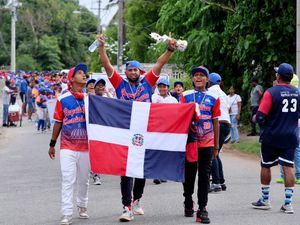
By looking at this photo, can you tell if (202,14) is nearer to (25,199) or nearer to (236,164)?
(236,164)

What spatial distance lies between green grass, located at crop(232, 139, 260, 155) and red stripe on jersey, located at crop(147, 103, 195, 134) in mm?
9843

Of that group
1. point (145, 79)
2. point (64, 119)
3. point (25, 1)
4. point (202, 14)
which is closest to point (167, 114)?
point (145, 79)

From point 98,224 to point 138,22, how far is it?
136 feet

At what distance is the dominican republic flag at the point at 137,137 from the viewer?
30.1 ft

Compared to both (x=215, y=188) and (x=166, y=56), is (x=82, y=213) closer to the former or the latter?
(x=166, y=56)

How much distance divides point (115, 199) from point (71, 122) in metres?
2.36

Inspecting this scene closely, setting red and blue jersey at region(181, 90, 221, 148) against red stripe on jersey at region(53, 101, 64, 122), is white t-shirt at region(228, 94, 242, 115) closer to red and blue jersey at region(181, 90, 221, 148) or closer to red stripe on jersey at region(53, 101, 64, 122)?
red and blue jersey at region(181, 90, 221, 148)

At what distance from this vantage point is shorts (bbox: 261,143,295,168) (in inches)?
392

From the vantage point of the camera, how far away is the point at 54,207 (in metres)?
10.5

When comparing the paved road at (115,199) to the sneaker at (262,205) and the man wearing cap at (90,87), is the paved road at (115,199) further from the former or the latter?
the man wearing cap at (90,87)

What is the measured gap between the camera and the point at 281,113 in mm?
9797

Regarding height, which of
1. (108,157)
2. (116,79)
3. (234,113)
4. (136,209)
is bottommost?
(136,209)

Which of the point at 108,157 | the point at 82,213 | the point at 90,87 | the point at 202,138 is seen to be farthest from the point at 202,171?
the point at 90,87

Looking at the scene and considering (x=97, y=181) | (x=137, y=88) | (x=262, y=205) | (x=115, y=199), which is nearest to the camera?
(x=137, y=88)
